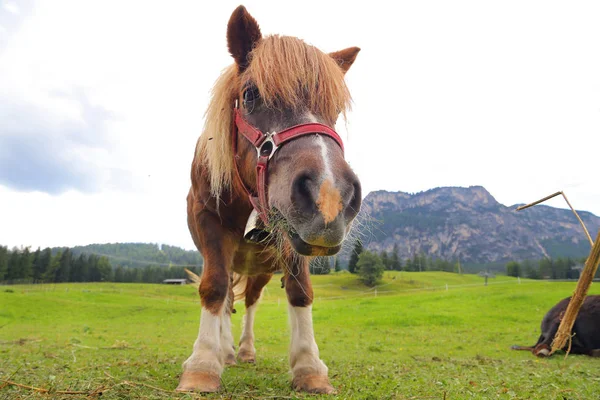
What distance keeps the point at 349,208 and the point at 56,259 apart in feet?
364

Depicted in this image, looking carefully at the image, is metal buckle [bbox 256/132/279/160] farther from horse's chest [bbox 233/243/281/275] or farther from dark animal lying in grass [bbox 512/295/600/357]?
dark animal lying in grass [bbox 512/295/600/357]

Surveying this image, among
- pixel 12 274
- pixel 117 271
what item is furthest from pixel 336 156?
pixel 117 271

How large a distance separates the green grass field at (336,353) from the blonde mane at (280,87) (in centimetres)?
222

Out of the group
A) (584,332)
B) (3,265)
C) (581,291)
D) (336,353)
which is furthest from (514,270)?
(3,265)

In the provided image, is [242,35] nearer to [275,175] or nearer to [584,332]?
[275,175]

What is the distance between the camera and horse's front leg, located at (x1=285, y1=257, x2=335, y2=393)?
3.65 metres

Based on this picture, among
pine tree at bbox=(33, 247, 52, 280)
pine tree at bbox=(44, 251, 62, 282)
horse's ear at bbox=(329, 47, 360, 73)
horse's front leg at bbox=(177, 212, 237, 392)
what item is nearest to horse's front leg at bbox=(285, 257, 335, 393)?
horse's front leg at bbox=(177, 212, 237, 392)

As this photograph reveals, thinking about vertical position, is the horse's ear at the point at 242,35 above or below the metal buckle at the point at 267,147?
above

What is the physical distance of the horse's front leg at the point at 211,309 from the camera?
3355mm

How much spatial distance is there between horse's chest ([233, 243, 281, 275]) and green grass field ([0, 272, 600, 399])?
144 centimetres

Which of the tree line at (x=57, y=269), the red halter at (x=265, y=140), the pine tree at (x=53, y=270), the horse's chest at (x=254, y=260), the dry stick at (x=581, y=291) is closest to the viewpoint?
the red halter at (x=265, y=140)

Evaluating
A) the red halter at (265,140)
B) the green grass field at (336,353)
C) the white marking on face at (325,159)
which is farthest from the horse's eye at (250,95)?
the green grass field at (336,353)

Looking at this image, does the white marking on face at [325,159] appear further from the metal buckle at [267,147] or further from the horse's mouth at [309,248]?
the horse's mouth at [309,248]

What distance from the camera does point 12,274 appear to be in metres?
82.8
